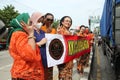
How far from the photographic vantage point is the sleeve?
4086 millimetres

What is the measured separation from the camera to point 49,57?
18.4 feet

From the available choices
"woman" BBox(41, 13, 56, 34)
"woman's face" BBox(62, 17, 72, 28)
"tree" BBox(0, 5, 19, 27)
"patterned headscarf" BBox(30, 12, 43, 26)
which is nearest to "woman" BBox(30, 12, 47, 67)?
"patterned headscarf" BBox(30, 12, 43, 26)

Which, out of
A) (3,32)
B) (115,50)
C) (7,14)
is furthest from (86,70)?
(7,14)

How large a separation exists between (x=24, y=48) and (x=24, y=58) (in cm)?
14

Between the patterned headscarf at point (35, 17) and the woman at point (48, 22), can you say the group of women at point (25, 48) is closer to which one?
the patterned headscarf at point (35, 17)

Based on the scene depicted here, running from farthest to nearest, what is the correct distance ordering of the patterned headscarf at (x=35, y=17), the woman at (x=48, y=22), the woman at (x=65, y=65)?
1. the woman at (x=65, y=65)
2. the woman at (x=48, y=22)
3. the patterned headscarf at (x=35, y=17)

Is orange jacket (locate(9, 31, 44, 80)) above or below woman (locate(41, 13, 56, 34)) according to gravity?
below

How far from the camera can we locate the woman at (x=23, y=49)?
13.4 ft

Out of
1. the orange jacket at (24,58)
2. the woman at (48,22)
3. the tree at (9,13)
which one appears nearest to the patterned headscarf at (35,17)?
the orange jacket at (24,58)

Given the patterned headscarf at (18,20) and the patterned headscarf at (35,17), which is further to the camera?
the patterned headscarf at (35,17)

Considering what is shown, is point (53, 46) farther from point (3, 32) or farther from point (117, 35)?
point (117, 35)

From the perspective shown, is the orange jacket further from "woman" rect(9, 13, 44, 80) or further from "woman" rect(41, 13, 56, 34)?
"woman" rect(41, 13, 56, 34)

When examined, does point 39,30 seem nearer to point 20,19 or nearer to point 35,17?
point 35,17

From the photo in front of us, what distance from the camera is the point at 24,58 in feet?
13.6
